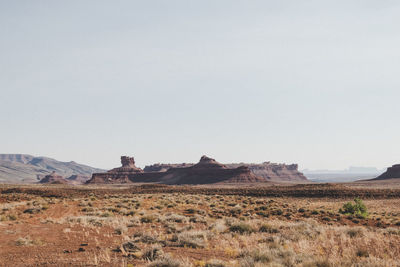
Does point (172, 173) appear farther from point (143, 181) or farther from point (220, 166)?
point (220, 166)

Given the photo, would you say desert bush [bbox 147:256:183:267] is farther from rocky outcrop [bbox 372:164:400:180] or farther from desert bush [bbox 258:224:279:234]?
rocky outcrop [bbox 372:164:400:180]

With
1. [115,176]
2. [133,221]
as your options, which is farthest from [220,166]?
[133,221]

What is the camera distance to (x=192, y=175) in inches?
6368

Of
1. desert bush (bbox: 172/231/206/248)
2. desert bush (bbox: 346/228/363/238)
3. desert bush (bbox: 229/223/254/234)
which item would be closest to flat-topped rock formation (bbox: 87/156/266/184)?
desert bush (bbox: 229/223/254/234)

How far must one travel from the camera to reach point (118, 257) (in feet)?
32.4

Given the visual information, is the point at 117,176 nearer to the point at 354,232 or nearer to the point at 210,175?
the point at 210,175

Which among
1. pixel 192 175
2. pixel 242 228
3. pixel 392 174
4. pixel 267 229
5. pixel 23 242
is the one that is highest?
pixel 23 242

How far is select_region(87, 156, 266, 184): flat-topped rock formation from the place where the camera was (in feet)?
499

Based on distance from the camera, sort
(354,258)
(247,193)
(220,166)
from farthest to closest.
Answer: (220,166), (247,193), (354,258)

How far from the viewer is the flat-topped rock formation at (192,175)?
15200cm

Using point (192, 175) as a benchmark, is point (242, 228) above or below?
above

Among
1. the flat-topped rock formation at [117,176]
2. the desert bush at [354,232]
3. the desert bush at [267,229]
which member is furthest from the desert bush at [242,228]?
the flat-topped rock formation at [117,176]

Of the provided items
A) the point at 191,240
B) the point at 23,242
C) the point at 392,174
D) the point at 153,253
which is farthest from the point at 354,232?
the point at 392,174

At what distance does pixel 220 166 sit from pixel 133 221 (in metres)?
152
